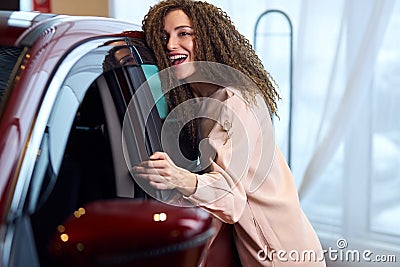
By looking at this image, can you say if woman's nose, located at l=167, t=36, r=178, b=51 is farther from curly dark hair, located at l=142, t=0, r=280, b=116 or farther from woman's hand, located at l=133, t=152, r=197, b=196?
woman's hand, located at l=133, t=152, r=197, b=196

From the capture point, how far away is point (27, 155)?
1.02 meters

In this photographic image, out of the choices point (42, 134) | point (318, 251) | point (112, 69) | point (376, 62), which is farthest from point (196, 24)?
point (376, 62)

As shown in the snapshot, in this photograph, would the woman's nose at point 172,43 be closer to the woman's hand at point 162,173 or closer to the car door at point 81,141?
the car door at point 81,141

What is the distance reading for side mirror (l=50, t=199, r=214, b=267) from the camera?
0.97 meters

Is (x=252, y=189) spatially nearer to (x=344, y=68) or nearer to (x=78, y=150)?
(x=78, y=150)

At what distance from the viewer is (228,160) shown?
4.30 ft

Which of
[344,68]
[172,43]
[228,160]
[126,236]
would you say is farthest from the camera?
[344,68]

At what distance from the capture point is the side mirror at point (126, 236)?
3.18ft

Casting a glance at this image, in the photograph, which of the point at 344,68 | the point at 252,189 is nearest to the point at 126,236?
the point at 252,189

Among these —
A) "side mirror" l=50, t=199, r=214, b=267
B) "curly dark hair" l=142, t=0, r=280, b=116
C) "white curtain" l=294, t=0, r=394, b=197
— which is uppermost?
"curly dark hair" l=142, t=0, r=280, b=116

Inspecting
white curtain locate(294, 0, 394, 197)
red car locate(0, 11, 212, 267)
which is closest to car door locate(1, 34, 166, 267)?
red car locate(0, 11, 212, 267)

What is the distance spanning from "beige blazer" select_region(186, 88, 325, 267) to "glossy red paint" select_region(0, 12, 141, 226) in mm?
318

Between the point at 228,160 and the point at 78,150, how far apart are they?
0.30 meters

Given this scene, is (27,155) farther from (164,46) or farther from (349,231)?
(349,231)
